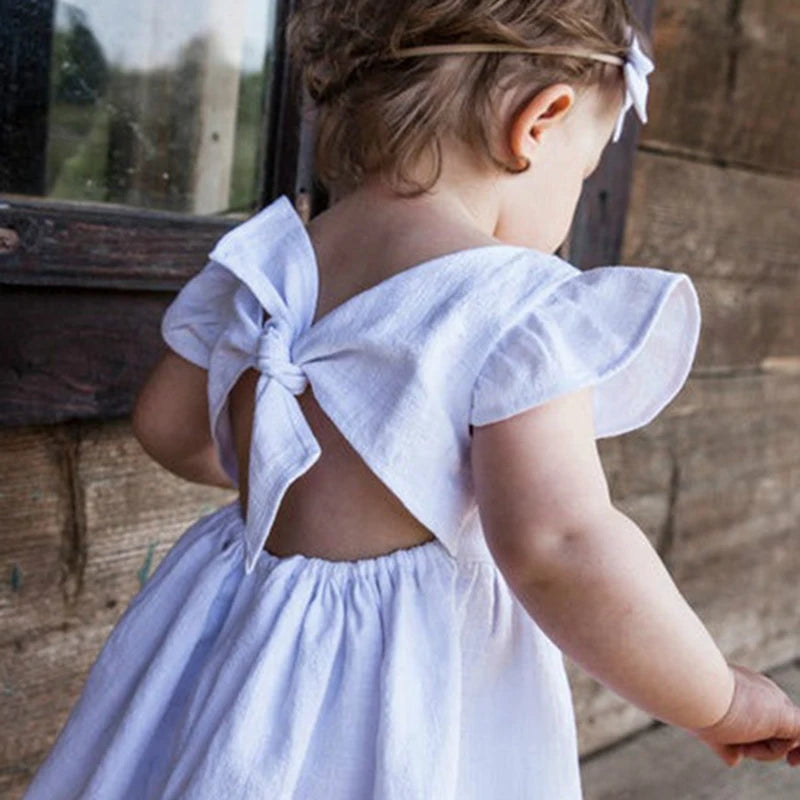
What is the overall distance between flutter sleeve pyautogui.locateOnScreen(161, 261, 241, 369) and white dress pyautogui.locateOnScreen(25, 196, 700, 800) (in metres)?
0.07

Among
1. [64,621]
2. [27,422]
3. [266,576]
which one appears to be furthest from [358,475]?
[64,621]

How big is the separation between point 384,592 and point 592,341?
24 cm

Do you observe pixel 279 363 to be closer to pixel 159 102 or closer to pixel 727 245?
pixel 159 102

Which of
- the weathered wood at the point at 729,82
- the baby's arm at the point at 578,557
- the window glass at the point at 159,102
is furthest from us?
the weathered wood at the point at 729,82

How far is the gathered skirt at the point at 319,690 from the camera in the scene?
88cm

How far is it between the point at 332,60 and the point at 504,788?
0.62 metres

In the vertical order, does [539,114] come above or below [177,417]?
above

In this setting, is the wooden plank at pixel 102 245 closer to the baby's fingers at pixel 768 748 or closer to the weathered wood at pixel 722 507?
the baby's fingers at pixel 768 748

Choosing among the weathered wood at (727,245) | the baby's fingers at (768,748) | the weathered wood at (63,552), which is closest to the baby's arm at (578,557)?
the baby's fingers at (768,748)

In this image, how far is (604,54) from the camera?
3.35 ft

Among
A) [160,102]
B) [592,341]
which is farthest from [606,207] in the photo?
[592,341]

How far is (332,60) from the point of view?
3.49 feet

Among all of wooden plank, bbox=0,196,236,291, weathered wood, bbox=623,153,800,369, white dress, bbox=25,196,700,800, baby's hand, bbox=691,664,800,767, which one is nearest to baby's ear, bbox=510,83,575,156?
white dress, bbox=25,196,700,800

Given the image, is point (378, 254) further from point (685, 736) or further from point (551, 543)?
point (685, 736)
